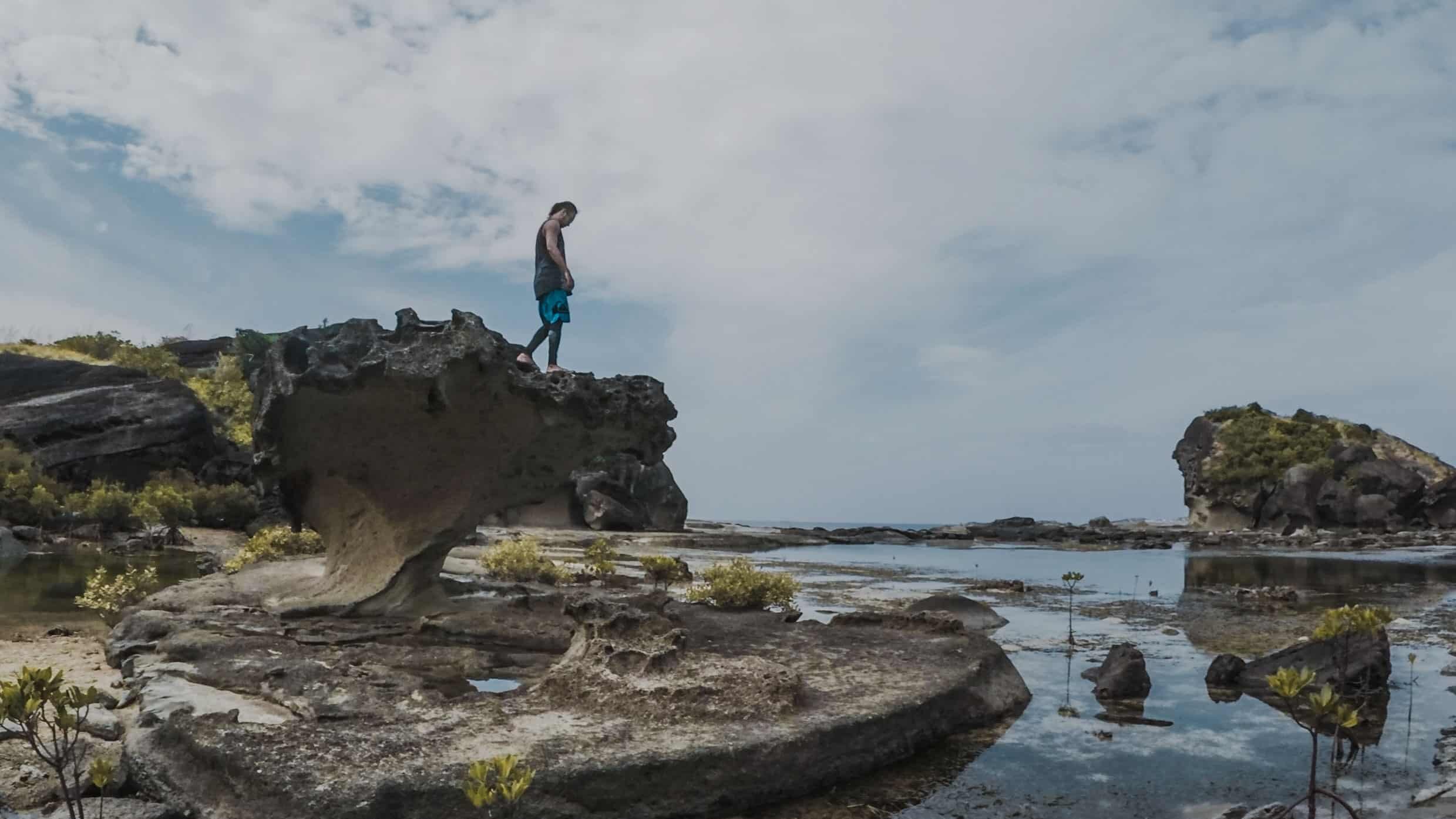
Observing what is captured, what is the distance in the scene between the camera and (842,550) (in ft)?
156

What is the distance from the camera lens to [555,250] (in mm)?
11766

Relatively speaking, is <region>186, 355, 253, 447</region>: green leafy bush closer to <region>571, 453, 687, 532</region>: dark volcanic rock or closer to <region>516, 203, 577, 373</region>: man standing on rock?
<region>571, 453, 687, 532</region>: dark volcanic rock

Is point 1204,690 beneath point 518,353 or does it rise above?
beneath

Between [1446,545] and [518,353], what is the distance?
169 feet

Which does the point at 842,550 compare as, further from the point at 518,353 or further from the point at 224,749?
the point at 224,749

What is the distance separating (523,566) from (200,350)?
65487mm

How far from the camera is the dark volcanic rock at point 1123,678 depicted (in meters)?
9.62

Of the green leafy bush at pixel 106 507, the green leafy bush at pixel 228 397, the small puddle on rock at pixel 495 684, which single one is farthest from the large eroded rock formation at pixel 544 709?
the green leafy bush at pixel 228 397

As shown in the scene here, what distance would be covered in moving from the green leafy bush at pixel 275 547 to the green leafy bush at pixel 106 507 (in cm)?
1159

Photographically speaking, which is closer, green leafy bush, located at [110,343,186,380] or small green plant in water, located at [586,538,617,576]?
small green plant in water, located at [586,538,617,576]

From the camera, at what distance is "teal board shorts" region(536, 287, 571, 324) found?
38.9 feet

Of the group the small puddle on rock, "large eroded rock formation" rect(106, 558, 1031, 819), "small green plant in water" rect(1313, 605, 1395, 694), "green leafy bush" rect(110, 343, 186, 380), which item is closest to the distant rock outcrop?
"small green plant in water" rect(1313, 605, 1395, 694)

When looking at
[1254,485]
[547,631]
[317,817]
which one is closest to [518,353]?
[547,631]

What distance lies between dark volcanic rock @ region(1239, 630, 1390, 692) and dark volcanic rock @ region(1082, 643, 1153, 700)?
1.20m
